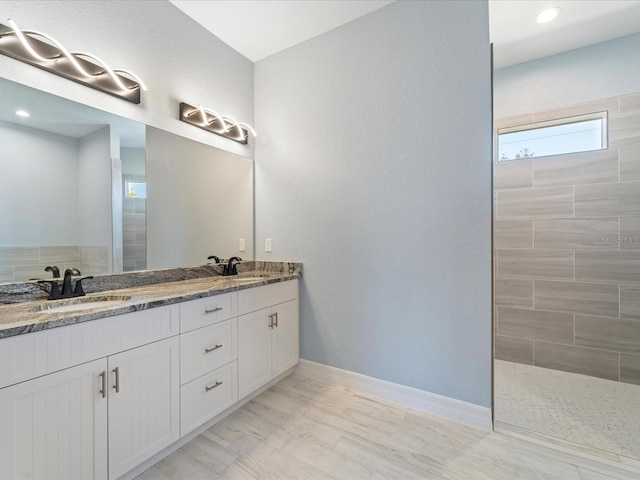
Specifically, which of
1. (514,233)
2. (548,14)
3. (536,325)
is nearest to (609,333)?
(536,325)

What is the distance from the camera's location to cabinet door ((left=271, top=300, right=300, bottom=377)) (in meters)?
2.11

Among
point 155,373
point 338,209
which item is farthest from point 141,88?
point 155,373

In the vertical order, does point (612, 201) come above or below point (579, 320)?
above

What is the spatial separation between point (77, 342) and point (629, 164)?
3413 mm

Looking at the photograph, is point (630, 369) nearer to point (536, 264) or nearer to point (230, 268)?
point (536, 264)

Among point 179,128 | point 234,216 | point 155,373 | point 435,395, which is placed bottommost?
point 435,395

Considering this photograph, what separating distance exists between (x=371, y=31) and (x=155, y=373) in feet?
8.42

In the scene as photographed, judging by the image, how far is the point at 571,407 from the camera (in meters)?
1.88

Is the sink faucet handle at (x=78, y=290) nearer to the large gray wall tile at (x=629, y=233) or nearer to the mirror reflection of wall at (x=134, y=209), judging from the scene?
the mirror reflection of wall at (x=134, y=209)

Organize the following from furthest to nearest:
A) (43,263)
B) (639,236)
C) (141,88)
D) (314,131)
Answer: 1. (314,131)
2. (639,236)
3. (141,88)
4. (43,263)

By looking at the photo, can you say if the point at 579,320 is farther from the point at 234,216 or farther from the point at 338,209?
the point at 234,216

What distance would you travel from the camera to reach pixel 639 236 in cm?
195

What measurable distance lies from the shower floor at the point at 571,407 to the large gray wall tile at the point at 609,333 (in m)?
0.27

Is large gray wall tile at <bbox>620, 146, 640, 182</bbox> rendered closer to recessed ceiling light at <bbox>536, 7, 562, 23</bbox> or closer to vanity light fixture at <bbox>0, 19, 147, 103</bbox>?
recessed ceiling light at <bbox>536, 7, 562, 23</bbox>
